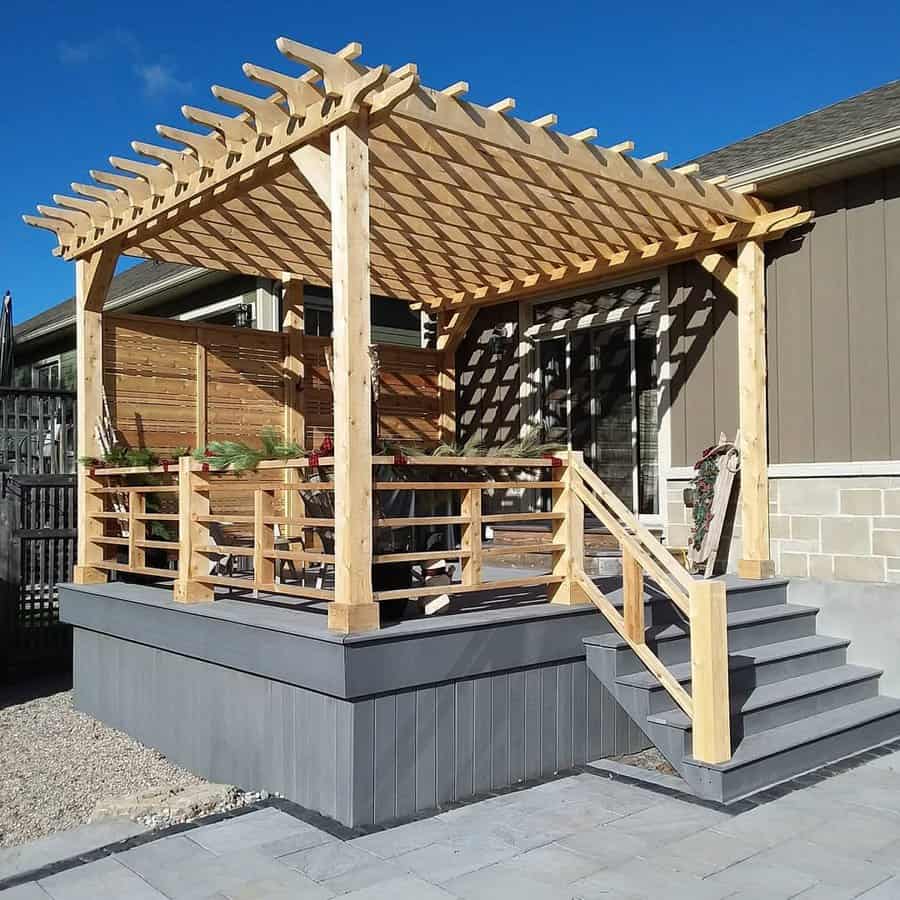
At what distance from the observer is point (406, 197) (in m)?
5.86

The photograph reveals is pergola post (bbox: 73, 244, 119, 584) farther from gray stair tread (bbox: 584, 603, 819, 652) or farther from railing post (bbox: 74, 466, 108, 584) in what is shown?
gray stair tread (bbox: 584, 603, 819, 652)

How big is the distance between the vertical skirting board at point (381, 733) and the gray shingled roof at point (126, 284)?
5.88m

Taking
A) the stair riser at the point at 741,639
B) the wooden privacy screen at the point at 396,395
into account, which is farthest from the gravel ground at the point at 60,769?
the wooden privacy screen at the point at 396,395

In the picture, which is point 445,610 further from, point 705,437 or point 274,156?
point 705,437

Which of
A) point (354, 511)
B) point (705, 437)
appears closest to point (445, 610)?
point (354, 511)

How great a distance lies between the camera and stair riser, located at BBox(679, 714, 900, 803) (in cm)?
427

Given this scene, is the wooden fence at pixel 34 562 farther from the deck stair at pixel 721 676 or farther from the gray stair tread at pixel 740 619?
the gray stair tread at pixel 740 619

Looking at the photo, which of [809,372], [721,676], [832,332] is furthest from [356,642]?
[832,332]

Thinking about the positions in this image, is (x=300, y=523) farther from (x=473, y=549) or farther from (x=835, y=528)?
(x=835, y=528)

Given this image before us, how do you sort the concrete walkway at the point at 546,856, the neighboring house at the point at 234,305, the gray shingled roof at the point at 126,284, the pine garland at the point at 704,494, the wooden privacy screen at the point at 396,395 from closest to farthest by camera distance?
the concrete walkway at the point at 546,856 → the pine garland at the point at 704,494 → the wooden privacy screen at the point at 396,395 → the neighboring house at the point at 234,305 → the gray shingled roof at the point at 126,284

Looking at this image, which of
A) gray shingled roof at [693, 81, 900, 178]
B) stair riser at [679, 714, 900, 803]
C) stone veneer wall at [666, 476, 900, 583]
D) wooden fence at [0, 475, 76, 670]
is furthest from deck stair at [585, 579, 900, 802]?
wooden fence at [0, 475, 76, 670]

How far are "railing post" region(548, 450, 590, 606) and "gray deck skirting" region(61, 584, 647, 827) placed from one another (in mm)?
144

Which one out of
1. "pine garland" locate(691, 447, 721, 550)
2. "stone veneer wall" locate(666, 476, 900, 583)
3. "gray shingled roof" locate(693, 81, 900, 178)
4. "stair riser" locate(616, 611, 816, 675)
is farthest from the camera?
"pine garland" locate(691, 447, 721, 550)

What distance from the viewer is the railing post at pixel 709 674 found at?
4.29 metres
